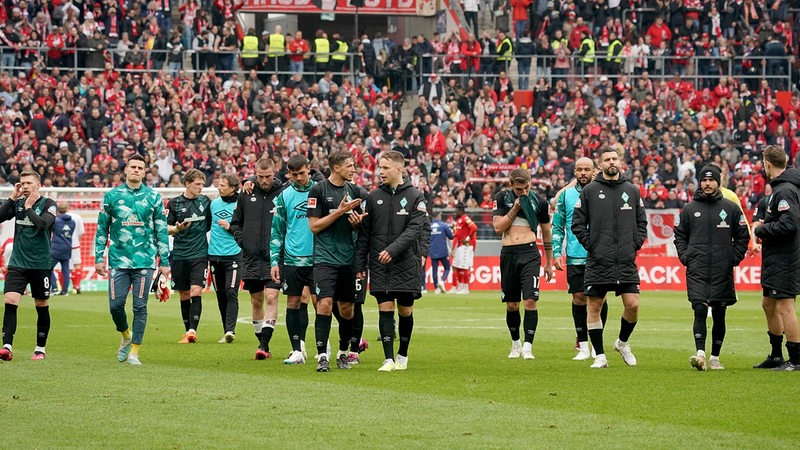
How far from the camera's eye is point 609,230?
14.7 metres

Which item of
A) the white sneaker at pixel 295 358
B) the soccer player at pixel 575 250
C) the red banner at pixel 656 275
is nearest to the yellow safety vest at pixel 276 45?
the red banner at pixel 656 275

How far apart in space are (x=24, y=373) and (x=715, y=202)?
7.36m

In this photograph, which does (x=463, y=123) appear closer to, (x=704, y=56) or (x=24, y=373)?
(x=704, y=56)

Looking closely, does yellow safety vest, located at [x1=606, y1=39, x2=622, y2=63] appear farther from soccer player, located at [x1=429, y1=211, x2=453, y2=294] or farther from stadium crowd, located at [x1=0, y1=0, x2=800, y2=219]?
soccer player, located at [x1=429, y1=211, x2=453, y2=294]

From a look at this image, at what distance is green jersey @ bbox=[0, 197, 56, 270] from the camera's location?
1603 centimetres

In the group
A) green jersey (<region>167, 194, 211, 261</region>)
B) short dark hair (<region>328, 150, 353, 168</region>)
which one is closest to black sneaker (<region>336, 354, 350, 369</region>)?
short dark hair (<region>328, 150, 353, 168</region>)

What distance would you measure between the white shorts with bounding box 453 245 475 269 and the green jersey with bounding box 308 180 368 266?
69.5 feet

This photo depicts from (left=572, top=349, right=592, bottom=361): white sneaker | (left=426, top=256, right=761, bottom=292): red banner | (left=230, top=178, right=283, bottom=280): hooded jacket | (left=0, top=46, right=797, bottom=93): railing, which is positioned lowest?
(left=426, top=256, right=761, bottom=292): red banner

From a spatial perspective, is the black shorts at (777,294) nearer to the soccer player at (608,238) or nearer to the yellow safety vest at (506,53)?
the soccer player at (608,238)

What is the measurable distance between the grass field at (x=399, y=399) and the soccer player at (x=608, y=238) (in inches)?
26.4

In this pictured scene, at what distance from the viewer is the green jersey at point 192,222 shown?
19391 millimetres

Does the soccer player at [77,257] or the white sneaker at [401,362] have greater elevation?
the white sneaker at [401,362]

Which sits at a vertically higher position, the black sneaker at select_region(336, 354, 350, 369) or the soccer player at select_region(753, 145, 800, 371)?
the soccer player at select_region(753, 145, 800, 371)

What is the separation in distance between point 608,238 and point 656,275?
2311 centimetres
